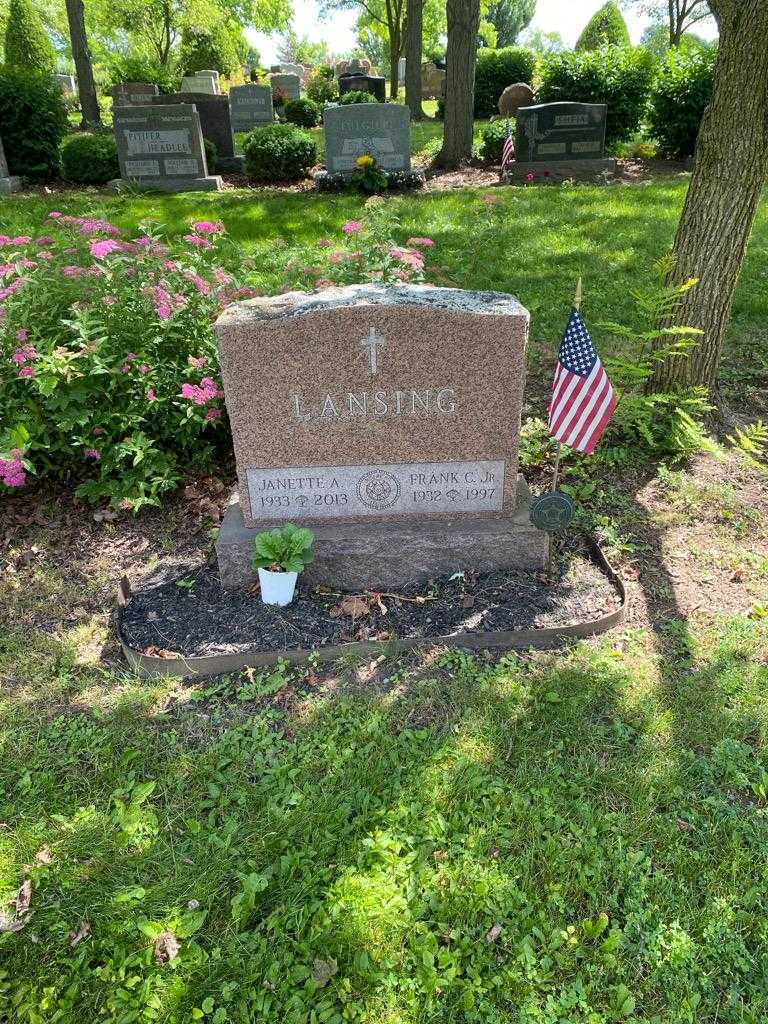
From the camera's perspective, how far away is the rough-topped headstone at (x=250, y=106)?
22.8m

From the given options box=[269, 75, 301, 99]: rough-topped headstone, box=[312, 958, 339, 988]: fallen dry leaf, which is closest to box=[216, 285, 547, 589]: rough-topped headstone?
box=[312, 958, 339, 988]: fallen dry leaf

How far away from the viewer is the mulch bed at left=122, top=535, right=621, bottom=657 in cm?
359

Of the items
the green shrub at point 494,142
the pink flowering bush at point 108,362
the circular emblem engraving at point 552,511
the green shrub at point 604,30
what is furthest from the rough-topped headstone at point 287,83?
the circular emblem engraving at point 552,511

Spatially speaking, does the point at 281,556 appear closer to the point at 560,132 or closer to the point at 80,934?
the point at 80,934

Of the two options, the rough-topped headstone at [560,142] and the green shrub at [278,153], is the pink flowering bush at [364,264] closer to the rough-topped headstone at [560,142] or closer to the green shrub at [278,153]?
the rough-topped headstone at [560,142]

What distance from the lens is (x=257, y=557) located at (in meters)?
3.59

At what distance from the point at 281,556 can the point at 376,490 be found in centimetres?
67

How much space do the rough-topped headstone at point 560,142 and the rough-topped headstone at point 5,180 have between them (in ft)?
30.5

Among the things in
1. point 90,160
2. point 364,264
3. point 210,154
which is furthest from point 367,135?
point 364,264

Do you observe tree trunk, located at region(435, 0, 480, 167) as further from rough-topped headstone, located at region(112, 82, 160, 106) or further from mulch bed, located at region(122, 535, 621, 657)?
mulch bed, located at region(122, 535, 621, 657)

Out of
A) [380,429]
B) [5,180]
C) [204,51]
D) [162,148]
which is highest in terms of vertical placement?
[204,51]

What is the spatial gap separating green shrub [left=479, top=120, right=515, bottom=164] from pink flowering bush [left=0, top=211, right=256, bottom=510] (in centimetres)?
1183

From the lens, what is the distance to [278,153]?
14.2 m

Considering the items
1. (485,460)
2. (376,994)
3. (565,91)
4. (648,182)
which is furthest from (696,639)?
(565,91)
